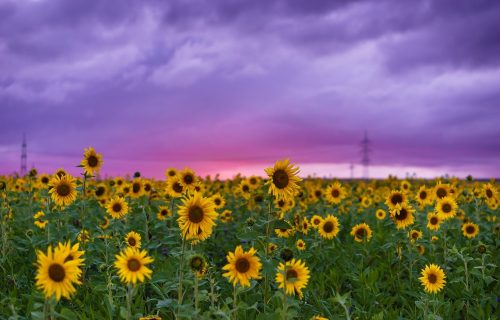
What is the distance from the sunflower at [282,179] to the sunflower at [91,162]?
362 cm

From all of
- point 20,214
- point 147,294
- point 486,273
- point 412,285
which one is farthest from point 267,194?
point 20,214

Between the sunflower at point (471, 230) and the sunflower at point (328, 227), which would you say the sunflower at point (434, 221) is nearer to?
the sunflower at point (471, 230)

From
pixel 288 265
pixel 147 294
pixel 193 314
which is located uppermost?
pixel 288 265

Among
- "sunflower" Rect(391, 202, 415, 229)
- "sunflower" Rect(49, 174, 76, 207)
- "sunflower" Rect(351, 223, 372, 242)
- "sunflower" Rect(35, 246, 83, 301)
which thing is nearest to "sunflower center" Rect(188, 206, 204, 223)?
"sunflower" Rect(35, 246, 83, 301)

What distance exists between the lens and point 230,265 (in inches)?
174

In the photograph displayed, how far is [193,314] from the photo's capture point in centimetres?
402

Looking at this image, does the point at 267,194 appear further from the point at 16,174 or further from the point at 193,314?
the point at 16,174

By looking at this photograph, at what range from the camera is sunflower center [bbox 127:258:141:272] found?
3967 mm

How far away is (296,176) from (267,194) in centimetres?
38

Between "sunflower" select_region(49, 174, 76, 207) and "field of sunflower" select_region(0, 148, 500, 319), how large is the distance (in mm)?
15

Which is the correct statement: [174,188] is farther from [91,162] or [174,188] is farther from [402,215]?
[402,215]

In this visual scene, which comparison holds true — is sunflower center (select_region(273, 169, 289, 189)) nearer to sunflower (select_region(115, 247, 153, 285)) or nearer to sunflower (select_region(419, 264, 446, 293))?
sunflower (select_region(115, 247, 153, 285))

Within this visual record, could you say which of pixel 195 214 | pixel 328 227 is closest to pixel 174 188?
pixel 195 214

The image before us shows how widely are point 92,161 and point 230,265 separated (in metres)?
4.27
